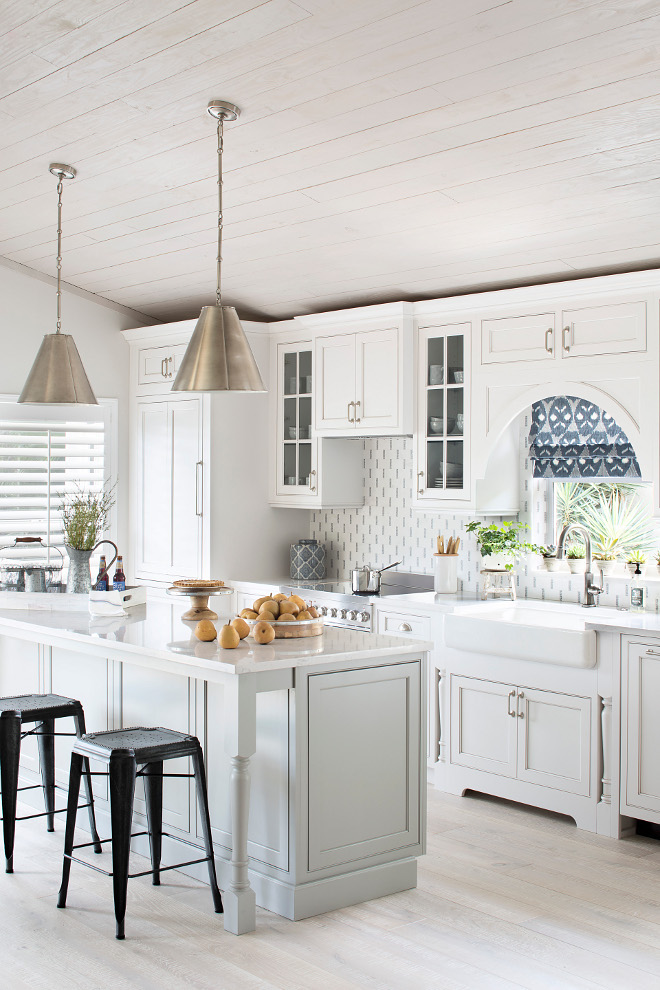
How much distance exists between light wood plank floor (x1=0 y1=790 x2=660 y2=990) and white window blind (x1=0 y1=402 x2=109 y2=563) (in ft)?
7.79

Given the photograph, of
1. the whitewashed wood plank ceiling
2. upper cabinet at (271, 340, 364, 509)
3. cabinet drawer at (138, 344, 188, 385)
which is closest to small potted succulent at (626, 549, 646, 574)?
the whitewashed wood plank ceiling

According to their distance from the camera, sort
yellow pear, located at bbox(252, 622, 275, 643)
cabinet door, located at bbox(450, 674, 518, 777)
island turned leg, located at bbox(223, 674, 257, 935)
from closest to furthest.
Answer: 1. island turned leg, located at bbox(223, 674, 257, 935)
2. yellow pear, located at bbox(252, 622, 275, 643)
3. cabinet door, located at bbox(450, 674, 518, 777)

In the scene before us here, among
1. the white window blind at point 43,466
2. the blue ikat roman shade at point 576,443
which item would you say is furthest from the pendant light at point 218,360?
the white window blind at point 43,466

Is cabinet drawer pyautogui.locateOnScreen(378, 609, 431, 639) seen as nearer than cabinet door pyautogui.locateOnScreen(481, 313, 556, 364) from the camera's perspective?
No

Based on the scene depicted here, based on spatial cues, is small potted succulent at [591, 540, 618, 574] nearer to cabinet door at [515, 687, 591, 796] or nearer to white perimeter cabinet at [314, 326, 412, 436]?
cabinet door at [515, 687, 591, 796]

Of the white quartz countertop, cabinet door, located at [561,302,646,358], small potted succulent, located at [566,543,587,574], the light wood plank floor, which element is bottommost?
the light wood plank floor

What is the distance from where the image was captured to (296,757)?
3.35m

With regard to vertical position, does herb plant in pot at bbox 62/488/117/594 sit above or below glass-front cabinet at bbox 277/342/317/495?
below

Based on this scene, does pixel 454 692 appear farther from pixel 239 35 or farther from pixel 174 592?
pixel 239 35

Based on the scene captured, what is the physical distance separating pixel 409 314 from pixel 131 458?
214 cm

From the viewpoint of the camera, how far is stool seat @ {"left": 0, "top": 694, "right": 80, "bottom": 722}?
4.02 metres

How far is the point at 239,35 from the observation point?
318 centimetres

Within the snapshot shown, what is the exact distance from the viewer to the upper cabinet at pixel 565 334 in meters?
4.54

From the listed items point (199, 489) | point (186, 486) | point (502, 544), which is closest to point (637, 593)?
point (502, 544)
